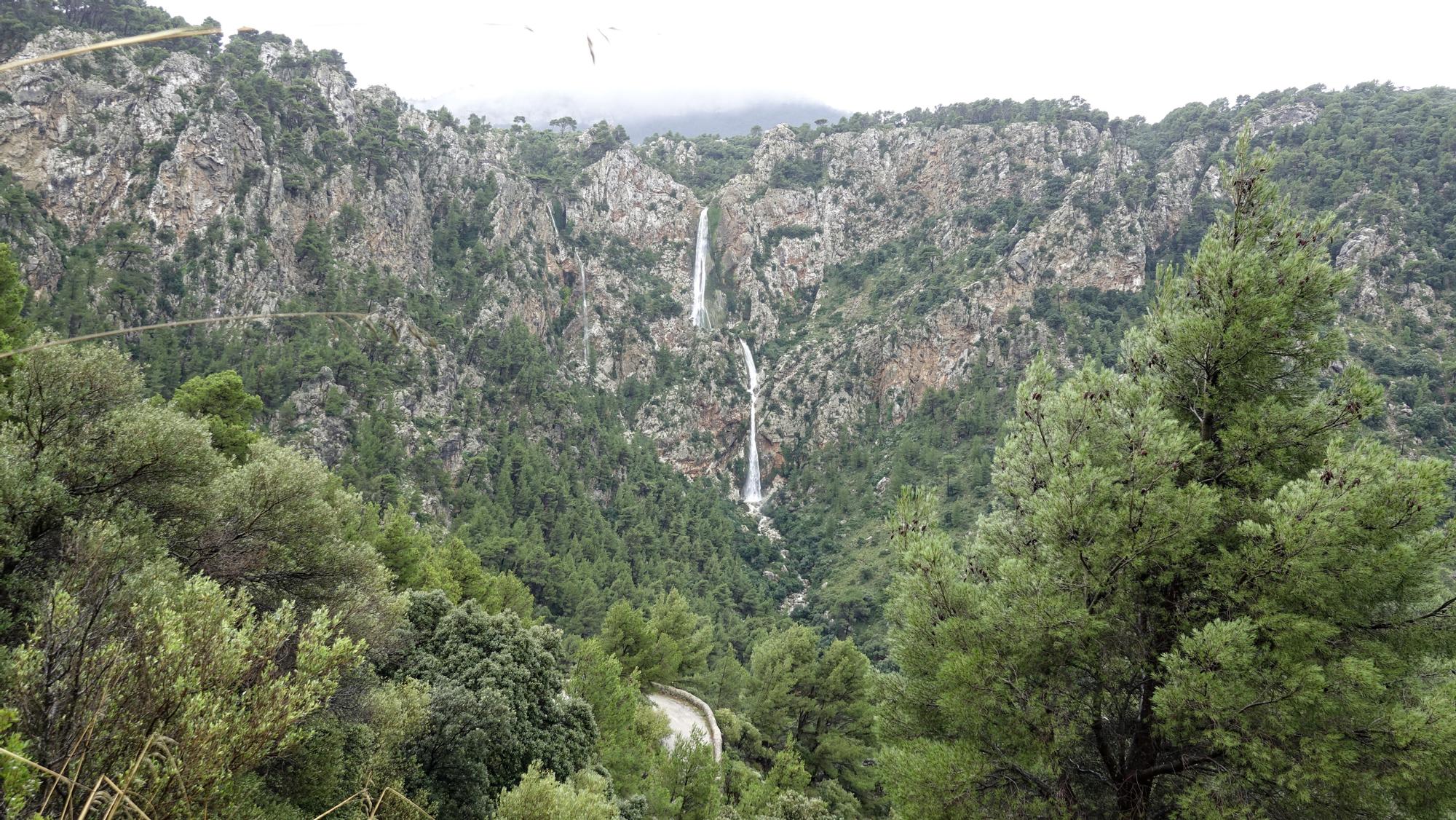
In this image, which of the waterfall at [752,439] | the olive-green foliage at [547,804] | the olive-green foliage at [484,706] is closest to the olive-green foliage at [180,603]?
the olive-green foliage at [484,706]

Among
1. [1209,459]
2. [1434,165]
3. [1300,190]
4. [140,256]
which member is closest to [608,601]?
[140,256]

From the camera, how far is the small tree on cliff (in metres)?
6.37

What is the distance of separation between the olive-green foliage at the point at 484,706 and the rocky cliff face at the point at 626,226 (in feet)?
136

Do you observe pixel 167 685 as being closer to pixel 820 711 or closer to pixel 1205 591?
pixel 1205 591

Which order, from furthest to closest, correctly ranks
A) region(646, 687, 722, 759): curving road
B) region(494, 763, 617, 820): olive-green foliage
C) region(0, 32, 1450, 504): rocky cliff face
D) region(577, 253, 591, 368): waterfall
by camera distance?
1. region(577, 253, 591, 368): waterfall
2. region(0, 32, 1450, 504): rocky cliff face
3. region(646, 687, 722, 759): curving road
4. region(494, 763, 617, 820): olive-green foliage

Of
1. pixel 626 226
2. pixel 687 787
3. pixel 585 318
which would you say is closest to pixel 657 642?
pixel 687 787

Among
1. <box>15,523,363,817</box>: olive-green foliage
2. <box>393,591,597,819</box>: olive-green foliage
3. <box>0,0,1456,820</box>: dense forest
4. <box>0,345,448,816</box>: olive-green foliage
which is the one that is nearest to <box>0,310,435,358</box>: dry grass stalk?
<box>0,0,1456,820</box>: dense forest

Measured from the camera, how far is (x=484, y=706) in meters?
15.6

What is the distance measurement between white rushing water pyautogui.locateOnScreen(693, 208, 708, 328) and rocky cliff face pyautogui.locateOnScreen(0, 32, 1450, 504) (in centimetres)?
194

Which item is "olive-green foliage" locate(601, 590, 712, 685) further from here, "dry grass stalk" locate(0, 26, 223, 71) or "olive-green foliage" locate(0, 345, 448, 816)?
"dry grass stalk" locate(0, 26, 223, 71)

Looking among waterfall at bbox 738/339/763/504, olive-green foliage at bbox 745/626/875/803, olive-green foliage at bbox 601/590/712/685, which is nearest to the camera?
olive-green foliage at bbox 745/626/875/803

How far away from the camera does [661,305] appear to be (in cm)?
11494

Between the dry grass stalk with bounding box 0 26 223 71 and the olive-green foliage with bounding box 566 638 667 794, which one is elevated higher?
the dry grass stalk with bounding box 0 26 223 71

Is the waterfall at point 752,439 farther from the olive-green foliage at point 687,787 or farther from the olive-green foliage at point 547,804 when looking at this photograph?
the olive-green foliage at point 547,804
